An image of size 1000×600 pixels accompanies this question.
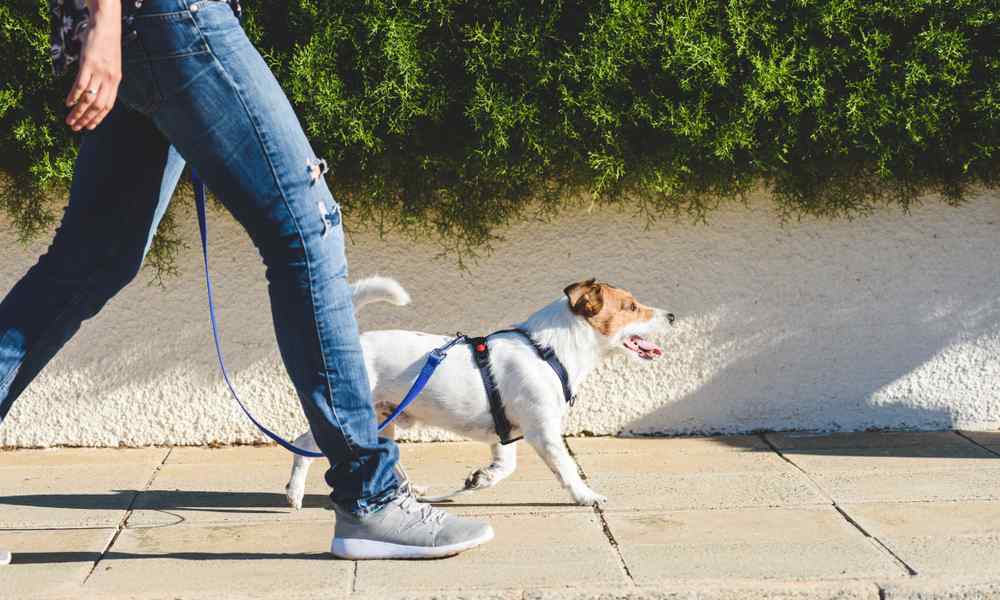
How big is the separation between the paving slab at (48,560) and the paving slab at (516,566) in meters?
0.83

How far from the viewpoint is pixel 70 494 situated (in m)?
4.33

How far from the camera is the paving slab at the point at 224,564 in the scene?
10.0 feet

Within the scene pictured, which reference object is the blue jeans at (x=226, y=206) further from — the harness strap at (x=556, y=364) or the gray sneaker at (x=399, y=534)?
the harness strap at (x=556, y=364)

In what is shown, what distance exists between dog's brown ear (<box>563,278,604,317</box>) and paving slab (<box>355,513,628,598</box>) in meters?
0.94

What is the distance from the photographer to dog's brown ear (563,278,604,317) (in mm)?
4336

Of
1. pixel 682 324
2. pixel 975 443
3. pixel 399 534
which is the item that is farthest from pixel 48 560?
pixel 975 443

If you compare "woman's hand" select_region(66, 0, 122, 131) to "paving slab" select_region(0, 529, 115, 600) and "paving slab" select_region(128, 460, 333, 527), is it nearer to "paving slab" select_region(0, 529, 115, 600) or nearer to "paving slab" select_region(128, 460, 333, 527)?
"paving slab" select_region(0, 529, 115, 600)

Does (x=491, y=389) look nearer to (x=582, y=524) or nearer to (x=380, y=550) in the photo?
(x=582, y=524)

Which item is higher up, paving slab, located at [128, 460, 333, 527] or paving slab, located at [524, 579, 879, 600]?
paving slab, located at [524, 579, 879, 600]

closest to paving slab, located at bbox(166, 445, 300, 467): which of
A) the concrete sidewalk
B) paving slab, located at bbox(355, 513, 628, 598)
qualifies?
the concrete sidewalk

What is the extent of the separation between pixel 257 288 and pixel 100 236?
1.96 m

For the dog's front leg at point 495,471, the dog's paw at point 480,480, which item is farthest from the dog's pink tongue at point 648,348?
the dog's paw at point 480,480

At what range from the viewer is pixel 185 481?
4562 millimetres

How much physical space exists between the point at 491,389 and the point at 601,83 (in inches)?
56.2
